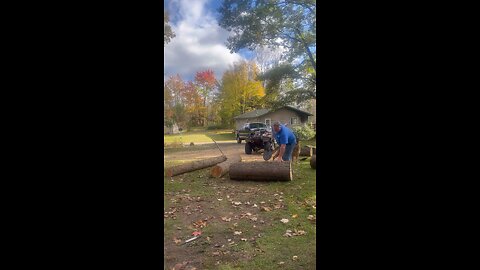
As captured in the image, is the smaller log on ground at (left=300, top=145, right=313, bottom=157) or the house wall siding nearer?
the house wall siding

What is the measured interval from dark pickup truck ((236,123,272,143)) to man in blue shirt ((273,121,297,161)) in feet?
1.75

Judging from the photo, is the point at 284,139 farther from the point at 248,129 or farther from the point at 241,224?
the point at 241,224

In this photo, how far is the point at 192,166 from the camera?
6141 millimetres

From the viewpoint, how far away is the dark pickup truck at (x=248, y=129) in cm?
558

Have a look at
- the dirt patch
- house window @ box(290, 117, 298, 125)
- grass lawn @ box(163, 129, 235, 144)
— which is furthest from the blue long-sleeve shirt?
the dirt patch

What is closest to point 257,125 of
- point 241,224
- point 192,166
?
point 192,166

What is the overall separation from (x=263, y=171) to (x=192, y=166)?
7.04 feet

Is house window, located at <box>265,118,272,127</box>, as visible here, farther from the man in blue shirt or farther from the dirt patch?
the dirt patch

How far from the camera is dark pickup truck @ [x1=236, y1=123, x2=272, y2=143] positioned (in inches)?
220
